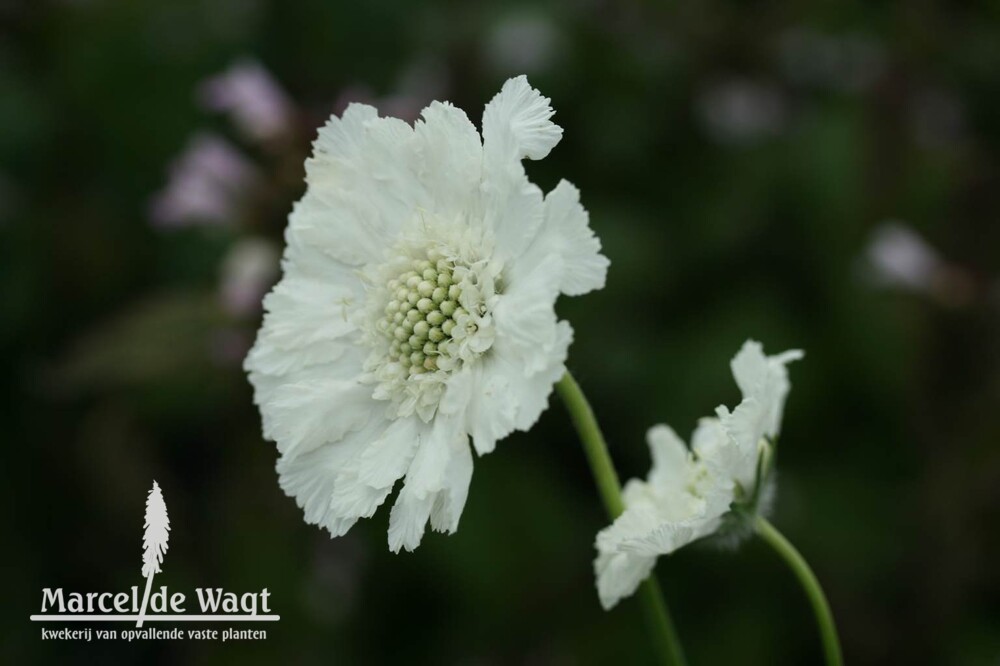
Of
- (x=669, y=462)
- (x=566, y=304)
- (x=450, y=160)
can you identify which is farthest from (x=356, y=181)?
(x=566, y=304)

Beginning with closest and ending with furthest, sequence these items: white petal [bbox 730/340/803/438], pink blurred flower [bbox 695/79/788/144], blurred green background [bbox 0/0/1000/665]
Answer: white petal [bbox 730/340/803/438], blurred green background [bbox 0/0/1000/665], pink blurred flower [bbox 695/79/788/144]

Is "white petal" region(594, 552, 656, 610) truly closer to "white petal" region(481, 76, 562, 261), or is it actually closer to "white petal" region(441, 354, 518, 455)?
"white petal" region(441, 354, 518, 455)

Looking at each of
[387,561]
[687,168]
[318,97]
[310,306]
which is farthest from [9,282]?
[310,306]

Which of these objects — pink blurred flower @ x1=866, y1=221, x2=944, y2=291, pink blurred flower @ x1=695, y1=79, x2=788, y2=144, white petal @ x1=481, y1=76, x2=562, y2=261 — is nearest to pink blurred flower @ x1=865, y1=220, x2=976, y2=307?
pink blurred flower @ x1=866, y1=221, x2=944, y2=291

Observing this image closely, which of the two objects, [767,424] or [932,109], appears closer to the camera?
[767,424]

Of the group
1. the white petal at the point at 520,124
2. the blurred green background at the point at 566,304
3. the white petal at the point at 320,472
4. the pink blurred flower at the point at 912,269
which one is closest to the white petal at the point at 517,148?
the white petal at the point at 520,124

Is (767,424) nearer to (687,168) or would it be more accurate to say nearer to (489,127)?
(489,127)
